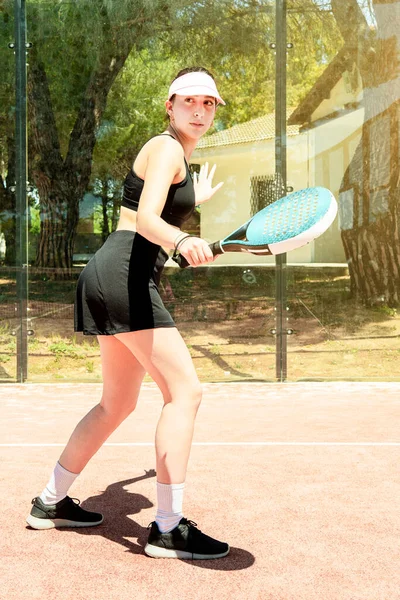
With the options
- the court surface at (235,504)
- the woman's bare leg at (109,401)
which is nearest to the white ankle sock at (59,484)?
the woman's bare leg at (109,401)

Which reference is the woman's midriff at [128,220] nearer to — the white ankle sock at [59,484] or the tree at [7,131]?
the white ankle sock at [59,484]

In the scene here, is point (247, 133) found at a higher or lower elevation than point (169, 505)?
higher

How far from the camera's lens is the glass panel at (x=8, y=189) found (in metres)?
8.29

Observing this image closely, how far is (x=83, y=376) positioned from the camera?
27.9 ft

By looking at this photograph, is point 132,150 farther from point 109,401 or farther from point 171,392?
point 171,392

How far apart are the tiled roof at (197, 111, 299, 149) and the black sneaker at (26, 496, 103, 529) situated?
16.7ft

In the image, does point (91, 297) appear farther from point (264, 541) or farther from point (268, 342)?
point (268, 342)

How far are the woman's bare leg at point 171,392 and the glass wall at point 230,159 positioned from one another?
4.92 m

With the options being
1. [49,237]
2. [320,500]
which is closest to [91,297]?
[320,500]

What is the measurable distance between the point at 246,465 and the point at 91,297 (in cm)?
200

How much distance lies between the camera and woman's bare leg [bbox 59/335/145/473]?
12.0ft

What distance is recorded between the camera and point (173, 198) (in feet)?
11.2

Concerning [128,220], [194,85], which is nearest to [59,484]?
[128,220]

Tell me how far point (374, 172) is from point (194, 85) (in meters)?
5.32
